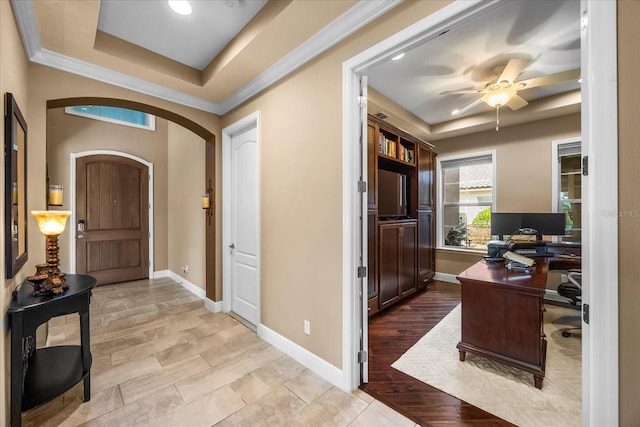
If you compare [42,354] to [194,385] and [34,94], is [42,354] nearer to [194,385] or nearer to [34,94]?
[194,385]

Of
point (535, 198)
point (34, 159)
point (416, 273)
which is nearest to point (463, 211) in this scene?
point (535, 198)

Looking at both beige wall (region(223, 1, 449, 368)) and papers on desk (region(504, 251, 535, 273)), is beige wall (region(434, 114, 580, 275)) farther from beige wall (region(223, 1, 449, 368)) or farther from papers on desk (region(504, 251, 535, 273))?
beige wall (region(223, 1, 449, 368))

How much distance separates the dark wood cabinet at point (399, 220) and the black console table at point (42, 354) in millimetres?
2595

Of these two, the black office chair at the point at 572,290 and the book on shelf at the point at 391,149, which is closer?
the black office chair at the point at 572,290

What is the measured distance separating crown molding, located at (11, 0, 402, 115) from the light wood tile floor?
8.53ft

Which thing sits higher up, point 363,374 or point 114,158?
point 114,158

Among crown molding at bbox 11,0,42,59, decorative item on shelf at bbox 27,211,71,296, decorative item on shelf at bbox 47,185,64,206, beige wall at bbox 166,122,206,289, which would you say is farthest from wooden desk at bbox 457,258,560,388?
crown molding at bbox 11,0,42,59

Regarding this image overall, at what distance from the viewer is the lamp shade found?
5.73ft

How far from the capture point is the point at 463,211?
5.02 m

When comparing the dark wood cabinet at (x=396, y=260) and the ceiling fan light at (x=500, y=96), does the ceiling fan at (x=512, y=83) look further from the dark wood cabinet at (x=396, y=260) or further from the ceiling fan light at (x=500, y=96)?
the dark wood cabinet at (x=396, y=260)

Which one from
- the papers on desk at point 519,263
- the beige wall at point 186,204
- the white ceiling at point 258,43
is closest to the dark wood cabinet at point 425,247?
the papers on desk at point 519,263

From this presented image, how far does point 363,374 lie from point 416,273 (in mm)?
2422

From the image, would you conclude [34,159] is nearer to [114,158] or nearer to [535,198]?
[114,158]

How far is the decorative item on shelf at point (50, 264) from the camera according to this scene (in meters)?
1.73
